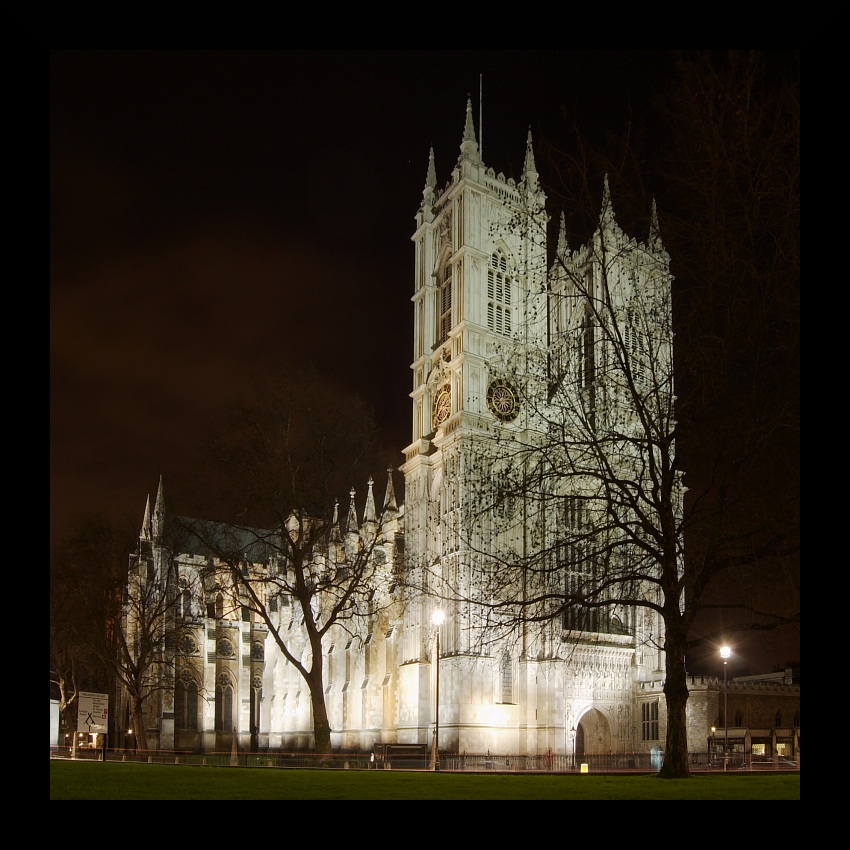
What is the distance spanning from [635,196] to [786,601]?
8142mm

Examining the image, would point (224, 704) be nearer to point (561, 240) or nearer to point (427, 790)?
point (561, 240)

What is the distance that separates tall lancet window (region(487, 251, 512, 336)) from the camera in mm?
57812

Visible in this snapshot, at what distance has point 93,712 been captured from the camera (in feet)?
91.8

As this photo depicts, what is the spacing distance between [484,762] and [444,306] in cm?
3047

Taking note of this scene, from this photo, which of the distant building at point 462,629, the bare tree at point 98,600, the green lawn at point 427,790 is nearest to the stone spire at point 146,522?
the distant building at point 462,629

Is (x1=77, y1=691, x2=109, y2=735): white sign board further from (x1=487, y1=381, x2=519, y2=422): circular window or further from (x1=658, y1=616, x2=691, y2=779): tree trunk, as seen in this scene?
(x1=487, y1=381, x2=519, y2=422): circular window

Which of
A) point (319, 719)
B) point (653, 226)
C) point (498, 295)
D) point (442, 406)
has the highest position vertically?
point (498, 295)

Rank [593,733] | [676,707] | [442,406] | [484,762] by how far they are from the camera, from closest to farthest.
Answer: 1. [676,707]
2. [484,762]
3. [593,733]
4. [442,406]

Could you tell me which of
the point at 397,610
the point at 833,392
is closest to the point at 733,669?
the point at 397,610

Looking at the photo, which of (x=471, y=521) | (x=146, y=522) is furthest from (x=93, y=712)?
(x=146, y=522)

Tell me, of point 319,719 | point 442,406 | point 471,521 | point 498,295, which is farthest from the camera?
point 498,295

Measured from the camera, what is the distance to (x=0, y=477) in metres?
10.1

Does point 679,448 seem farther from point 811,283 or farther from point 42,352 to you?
point 42,352

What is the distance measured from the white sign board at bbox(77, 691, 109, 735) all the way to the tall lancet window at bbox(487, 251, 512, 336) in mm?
34726
